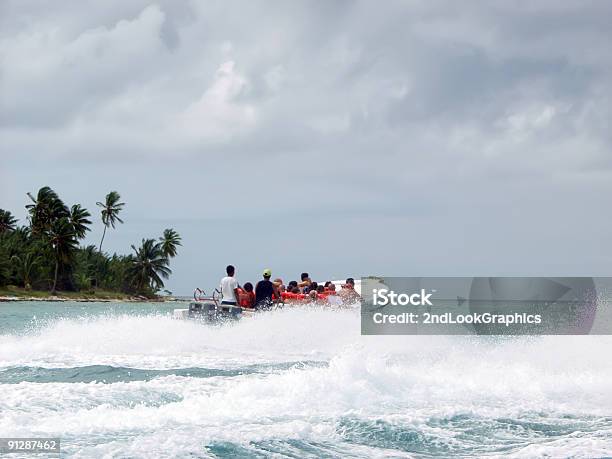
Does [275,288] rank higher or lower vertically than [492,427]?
higher

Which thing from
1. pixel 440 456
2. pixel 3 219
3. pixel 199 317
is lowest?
pixel 440 456

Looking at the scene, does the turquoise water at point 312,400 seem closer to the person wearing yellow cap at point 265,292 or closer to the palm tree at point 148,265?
the person wearing yellow cap at point 265,292

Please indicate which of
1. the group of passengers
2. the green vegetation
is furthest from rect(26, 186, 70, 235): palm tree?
the group of passengers

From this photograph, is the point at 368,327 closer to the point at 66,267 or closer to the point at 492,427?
the point at 492,427

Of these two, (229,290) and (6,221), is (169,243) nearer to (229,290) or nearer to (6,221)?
(6,221)

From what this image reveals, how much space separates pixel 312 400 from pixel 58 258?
7112 centimetres

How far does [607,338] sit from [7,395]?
13.8m

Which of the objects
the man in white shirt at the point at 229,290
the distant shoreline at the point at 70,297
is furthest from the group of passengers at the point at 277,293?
the distant shoreline at the point at 70,297

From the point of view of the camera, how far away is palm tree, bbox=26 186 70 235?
255ft

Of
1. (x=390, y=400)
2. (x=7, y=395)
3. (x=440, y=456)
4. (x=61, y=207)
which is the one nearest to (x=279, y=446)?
(x=440, y=456)

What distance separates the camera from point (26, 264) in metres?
75.9

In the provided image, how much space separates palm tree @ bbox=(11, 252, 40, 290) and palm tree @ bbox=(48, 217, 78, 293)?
2.15 metres

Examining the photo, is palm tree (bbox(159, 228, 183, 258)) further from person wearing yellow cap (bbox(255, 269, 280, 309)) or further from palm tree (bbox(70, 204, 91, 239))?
person wearing yellow cap (bbox(255, 269, 280, 309))

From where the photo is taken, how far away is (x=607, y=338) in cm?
1784
